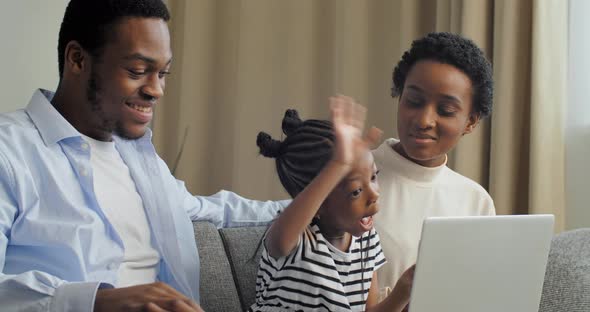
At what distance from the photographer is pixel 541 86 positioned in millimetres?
2701

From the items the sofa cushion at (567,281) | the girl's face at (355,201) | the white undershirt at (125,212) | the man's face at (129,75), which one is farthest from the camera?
the sofa cushion at (567,281)

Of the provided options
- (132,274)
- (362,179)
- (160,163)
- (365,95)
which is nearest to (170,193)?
(160,163)

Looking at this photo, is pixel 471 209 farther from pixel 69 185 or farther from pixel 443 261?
pixel 69 185

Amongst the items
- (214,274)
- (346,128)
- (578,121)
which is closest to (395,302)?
(346,128)

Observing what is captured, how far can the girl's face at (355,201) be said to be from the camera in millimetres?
1246

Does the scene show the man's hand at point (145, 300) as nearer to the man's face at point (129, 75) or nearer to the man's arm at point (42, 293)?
the man's arm at point (42, 293)

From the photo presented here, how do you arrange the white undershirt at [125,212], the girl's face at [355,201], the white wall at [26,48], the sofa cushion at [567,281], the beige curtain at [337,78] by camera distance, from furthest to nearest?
the beige curtain at [337,78]
the white wall at [26,48]
the sofa cushion at [567,281]
the white undershirt at [125,212]
the girl's face at [355,201]

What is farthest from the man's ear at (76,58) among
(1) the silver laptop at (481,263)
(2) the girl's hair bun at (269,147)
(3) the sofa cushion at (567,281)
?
(3) the sofa cushion at (567,281)

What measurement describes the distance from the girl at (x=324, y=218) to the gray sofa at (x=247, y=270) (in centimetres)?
41

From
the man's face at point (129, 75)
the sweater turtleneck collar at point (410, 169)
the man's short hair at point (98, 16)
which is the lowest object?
the sweater turtleneck collar at point (410, 169)

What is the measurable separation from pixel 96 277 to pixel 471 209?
31.4 inches

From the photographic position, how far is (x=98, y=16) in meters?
1.44

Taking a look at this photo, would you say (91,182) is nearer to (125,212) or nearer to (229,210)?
(125,212)

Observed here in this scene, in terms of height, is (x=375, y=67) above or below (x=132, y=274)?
above
